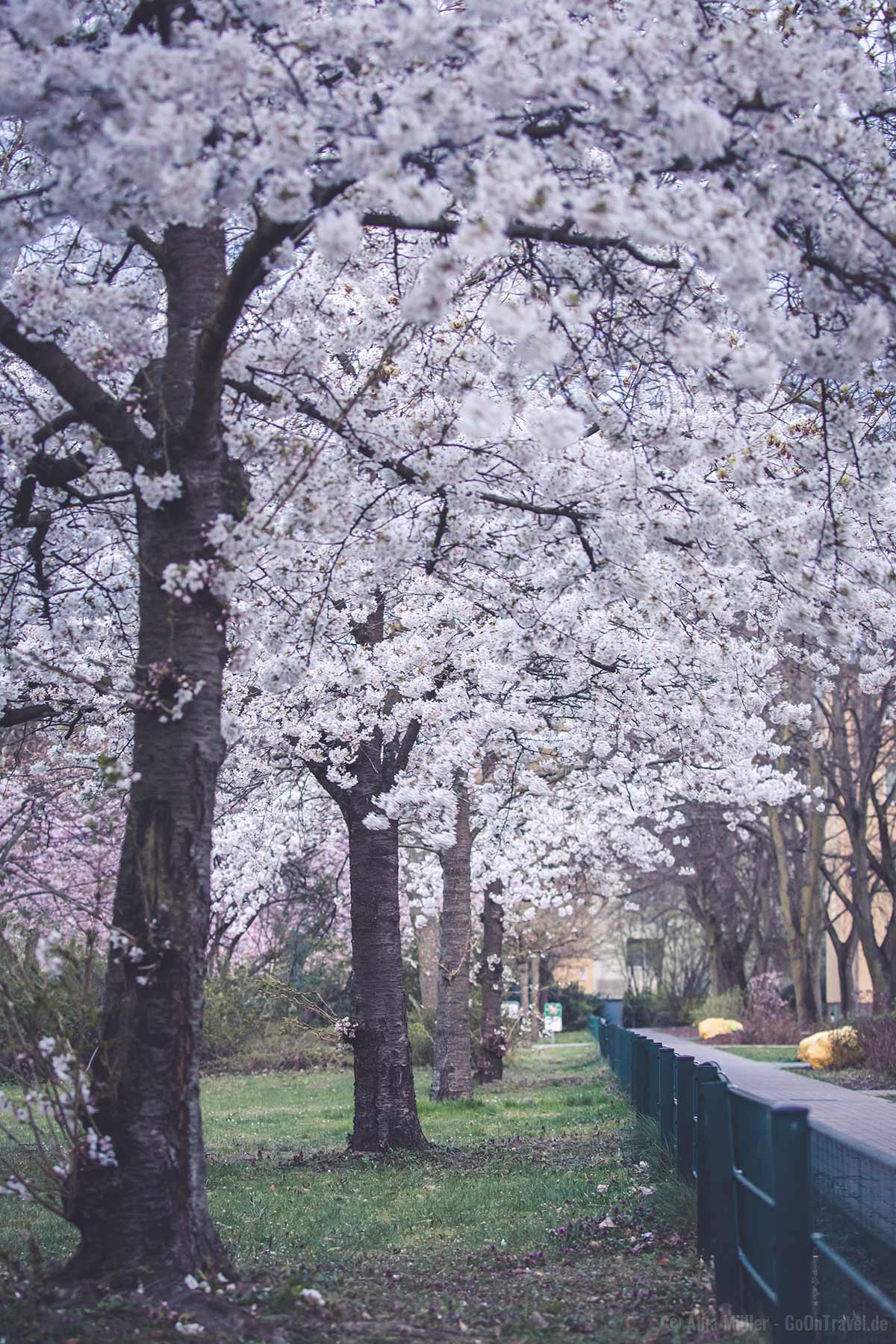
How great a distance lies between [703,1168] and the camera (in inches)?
235

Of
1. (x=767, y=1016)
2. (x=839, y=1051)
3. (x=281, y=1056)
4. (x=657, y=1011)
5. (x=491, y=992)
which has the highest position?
(x=491, y=992)

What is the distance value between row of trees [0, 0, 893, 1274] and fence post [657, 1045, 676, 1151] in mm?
2868

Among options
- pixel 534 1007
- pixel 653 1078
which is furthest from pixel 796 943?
pixel 653 1078

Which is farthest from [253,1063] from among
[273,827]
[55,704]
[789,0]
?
[789,0]

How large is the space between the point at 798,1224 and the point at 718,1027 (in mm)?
25646

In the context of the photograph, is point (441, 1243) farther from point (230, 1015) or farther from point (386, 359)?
point (230, 1015)

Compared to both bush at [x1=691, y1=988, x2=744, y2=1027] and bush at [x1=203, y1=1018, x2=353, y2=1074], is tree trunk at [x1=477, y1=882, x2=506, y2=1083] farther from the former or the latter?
bush at [x1=691, y1=988, x2=744, y2=1027]

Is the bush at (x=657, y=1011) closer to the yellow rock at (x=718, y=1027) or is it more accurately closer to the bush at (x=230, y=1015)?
the yellow rock at (x=718, y=1027)

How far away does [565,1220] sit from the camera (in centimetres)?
773

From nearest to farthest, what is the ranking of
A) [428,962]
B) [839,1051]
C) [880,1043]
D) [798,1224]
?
[798,1224] < [880,1043] < [839,1051] < [428,962]

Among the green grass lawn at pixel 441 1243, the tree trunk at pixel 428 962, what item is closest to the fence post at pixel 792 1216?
the green grass lawn at pixel 441 1243

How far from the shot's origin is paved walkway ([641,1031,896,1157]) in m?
9.53

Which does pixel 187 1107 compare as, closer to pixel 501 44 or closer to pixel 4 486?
pixel 4 486

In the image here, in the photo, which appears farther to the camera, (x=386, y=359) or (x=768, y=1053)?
(x=768, y=1053)
